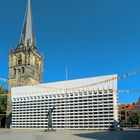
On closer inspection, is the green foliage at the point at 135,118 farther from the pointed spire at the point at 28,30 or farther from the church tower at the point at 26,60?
the pointed spire at the point at 28,30

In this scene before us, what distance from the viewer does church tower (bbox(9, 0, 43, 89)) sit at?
265 feet

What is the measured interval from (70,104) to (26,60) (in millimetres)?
26784

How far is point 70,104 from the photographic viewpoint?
60750mm

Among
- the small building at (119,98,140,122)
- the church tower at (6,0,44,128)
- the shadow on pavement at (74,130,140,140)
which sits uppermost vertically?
the church tower at (6,0,44,128)

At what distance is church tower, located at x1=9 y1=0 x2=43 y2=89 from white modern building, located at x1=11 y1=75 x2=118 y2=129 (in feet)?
32.4

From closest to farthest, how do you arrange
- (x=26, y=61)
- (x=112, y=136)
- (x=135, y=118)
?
(x=112, y=136) → (x=26, y=61) → (x=135, y=118)

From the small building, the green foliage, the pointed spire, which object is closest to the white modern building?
the pointed spire

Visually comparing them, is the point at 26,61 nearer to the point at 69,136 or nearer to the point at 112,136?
the point at 69,136

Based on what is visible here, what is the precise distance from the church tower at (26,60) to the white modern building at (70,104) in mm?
9872

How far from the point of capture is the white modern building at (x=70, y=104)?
56.3 meters

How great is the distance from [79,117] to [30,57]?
99.2 ft

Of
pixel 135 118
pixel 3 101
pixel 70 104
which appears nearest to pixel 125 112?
pixel 135 118

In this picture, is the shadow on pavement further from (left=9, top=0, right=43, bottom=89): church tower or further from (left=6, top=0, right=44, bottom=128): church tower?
(left=9, top=0, right=43, bottom=89): church tower

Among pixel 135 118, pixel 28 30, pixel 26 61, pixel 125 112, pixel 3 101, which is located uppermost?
pixel 28 30
